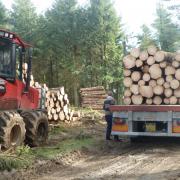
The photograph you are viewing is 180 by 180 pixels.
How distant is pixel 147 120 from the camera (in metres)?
13.1

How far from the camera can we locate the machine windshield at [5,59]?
11.8 metres

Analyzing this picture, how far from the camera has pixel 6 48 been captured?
469 inches

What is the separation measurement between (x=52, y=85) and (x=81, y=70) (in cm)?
460

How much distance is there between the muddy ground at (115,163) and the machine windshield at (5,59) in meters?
2.73

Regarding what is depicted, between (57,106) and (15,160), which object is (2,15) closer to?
(57,106)

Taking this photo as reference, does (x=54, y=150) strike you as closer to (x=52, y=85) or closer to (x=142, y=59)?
(x=142, y=59)

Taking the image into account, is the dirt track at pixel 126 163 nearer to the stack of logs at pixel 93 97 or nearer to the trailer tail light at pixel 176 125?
the trailer tail light at pixel 176 125

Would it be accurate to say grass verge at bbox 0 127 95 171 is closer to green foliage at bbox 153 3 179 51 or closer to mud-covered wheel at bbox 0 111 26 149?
mud-covered wheel at bbox 0 111 26 149

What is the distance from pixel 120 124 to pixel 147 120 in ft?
2.97

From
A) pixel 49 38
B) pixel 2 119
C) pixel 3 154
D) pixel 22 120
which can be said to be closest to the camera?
pixel 3 154

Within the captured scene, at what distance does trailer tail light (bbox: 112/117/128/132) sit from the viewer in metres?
13.4

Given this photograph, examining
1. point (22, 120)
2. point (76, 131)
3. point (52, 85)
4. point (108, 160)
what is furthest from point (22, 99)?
point (52, 85)

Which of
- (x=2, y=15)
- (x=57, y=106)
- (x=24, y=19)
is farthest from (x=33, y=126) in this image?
(x=24, y=19)

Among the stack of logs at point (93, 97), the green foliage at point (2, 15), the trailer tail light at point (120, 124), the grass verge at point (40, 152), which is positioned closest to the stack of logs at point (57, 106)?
the grass verge at point (40, 152)
